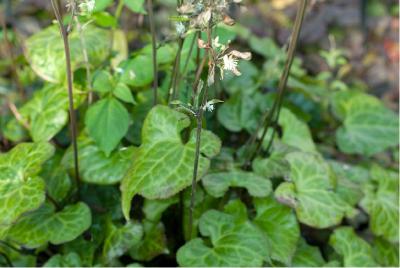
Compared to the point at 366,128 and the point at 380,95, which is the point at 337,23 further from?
the point at 366,128

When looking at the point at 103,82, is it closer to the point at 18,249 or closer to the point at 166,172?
the point at 166,172

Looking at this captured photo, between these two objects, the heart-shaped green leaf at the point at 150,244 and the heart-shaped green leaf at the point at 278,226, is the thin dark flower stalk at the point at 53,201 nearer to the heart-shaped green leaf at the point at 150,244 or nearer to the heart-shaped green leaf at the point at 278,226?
the heart-shaped green leaf at the point at 150,244

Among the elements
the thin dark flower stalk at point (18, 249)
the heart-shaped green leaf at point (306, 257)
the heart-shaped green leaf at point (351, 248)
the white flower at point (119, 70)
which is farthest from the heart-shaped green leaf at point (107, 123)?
the heart-shaped green leaf at point (351, 248)

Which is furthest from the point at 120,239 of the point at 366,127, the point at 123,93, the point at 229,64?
the point at 366,127

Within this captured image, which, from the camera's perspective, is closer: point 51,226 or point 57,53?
point 51,226

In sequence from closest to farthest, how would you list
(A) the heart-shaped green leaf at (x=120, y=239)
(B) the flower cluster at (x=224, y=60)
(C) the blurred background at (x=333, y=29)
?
(B) the flower cluster at (x=224, y=60) < (A) the heart-shaped green leaf at (x=120, y=239) < (C) the blurred background at (x=333, y=29)

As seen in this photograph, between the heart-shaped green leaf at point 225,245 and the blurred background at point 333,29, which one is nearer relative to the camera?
the heart-shaped green leaf at point 225,245
